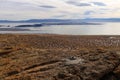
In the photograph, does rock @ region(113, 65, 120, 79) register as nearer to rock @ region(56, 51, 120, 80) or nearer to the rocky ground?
the rocky ground

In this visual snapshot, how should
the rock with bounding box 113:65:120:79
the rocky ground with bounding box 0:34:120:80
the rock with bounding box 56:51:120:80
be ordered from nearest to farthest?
the rocky ground with bounding box 0:34:120:80 < the rock with bounding box 56:51:120:80 < the rock with bounding box 113:65:120:79

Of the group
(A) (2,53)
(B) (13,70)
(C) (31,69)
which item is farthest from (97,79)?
(A) (2,53)

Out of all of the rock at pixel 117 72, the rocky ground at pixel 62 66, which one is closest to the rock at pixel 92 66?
the rocky ground at pixel 62 66

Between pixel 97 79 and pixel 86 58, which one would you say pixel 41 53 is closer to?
pixel 86 58

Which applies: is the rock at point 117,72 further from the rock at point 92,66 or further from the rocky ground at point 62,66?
the rock at point 92,66

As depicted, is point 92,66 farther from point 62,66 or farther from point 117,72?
point 62,66

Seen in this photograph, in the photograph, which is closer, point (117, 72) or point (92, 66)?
point (117, 72)

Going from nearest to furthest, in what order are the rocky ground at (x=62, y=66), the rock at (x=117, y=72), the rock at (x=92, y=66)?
the rocky ground at (x=62, y=66) → the rock at (x=92, y=66) → the rock at (x=117, y=72)

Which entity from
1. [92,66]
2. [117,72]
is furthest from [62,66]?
[117,72]

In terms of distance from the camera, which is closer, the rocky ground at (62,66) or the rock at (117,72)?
the rocky ground at (62,66)

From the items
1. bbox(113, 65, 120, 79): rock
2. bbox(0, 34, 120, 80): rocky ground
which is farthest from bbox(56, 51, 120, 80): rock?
bbox(113, 65, 120, 79): rock

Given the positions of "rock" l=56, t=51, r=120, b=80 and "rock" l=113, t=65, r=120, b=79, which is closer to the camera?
"rock" l=56, t=51, r=120, b=80

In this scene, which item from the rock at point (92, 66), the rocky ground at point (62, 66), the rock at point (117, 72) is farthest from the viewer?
the rock at point (117, 72)

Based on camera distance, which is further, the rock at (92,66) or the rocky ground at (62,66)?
the rock at (92,66)
